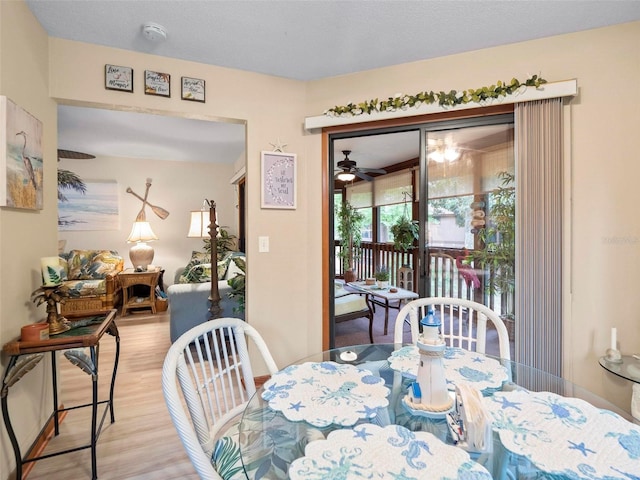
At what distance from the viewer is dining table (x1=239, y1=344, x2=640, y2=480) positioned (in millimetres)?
754

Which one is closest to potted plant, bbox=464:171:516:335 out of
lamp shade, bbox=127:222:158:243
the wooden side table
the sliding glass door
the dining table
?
the sliding glass door

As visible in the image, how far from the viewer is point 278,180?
2.46m

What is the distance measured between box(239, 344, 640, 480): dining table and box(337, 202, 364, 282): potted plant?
3.50m

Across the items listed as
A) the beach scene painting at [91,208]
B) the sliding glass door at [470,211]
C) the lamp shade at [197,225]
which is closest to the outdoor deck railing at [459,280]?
the sliding glass door at [470,211]

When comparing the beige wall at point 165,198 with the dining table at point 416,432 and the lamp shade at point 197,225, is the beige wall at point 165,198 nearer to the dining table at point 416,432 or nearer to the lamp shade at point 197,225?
the lamp shade at point 197,225

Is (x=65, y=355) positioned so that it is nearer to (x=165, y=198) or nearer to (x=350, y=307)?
(x=350, y=307)

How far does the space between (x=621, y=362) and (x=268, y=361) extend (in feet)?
6.57

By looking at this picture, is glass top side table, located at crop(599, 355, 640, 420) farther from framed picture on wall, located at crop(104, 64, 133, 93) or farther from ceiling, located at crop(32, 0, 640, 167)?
framed picture on wall, located at crop(104, 64, 133, 93)

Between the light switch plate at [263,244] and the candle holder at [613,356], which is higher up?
the light switch plate at [263,244]

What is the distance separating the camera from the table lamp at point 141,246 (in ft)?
15.7

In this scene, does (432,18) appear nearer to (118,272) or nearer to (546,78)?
(546,78)

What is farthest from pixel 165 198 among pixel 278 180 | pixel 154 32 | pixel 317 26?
pixel 317 26

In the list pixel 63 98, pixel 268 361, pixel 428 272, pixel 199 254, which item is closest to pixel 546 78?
pixel 428 272

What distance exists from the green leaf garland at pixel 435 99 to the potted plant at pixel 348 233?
2.74 metres
